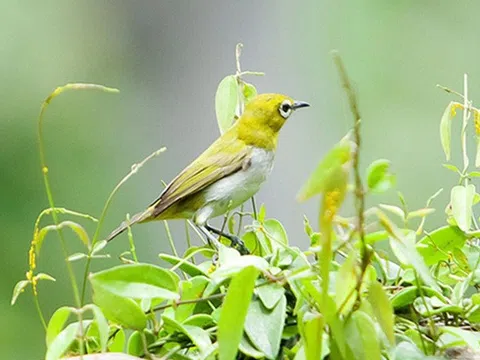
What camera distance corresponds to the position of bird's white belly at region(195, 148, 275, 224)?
47.2 inches

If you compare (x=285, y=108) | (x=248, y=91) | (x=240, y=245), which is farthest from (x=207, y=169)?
(x=240, y=245)

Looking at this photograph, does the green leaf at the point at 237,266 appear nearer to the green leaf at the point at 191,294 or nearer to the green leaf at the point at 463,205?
the green leaf at the point at 191,294

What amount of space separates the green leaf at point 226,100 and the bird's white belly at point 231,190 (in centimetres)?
39

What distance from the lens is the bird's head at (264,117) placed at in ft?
4.00

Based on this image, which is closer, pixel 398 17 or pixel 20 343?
pixel 20 343

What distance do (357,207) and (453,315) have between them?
21cm

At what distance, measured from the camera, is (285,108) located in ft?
4.04

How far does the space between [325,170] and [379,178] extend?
6 cm

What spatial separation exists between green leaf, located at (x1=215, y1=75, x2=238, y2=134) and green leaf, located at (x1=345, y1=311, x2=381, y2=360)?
1.20 ft

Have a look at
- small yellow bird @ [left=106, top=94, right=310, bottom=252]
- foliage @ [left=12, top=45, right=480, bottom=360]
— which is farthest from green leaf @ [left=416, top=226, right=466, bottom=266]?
small yellow bird @ [left=106, top=94, right=310, bottom=252]

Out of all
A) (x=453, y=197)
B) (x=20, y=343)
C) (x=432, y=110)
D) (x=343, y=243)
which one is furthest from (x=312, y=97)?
(x=343, y=243)

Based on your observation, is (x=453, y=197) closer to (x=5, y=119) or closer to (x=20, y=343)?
(x=20, y=343)

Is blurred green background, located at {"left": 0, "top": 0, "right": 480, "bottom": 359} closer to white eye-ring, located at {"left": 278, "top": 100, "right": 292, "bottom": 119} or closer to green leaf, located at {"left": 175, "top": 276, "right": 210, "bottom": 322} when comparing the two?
white eye-ring, located at {"left": 278, "top": 100, "right": 292, "bottom": 119}

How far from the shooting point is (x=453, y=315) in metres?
0.57
